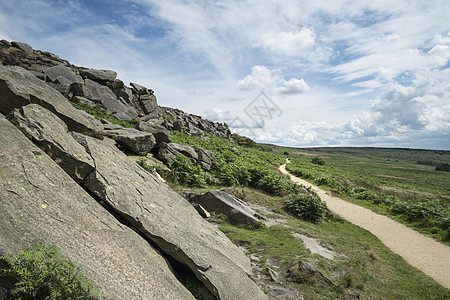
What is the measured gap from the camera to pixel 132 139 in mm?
17469

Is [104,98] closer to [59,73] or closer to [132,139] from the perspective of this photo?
[59,73]

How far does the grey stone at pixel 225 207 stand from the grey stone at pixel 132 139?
6487 millimetres

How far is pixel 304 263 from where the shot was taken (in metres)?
9.30

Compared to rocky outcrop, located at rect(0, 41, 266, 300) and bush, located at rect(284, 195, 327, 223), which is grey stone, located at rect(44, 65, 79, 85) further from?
bush, located at rect(284, 195, 327, 223)

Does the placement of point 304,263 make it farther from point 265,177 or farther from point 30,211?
point 265,177

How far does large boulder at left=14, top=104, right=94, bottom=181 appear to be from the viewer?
7008 mm

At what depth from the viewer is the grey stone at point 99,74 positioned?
1667 inches

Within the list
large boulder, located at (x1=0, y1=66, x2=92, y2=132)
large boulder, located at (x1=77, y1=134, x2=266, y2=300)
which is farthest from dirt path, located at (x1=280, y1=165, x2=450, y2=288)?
large boulder, located at (x1=0, y1=66, x2=92, y2=132)

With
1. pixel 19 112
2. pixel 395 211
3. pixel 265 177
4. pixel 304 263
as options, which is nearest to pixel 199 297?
pixel 304 263

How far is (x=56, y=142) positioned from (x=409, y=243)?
21.1 m

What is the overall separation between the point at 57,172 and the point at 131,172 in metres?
2.95

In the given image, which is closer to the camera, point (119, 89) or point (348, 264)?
point (348, 264)

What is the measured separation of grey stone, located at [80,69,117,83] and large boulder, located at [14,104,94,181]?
3980 cm

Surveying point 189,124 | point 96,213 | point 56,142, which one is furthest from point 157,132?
point 189,124
